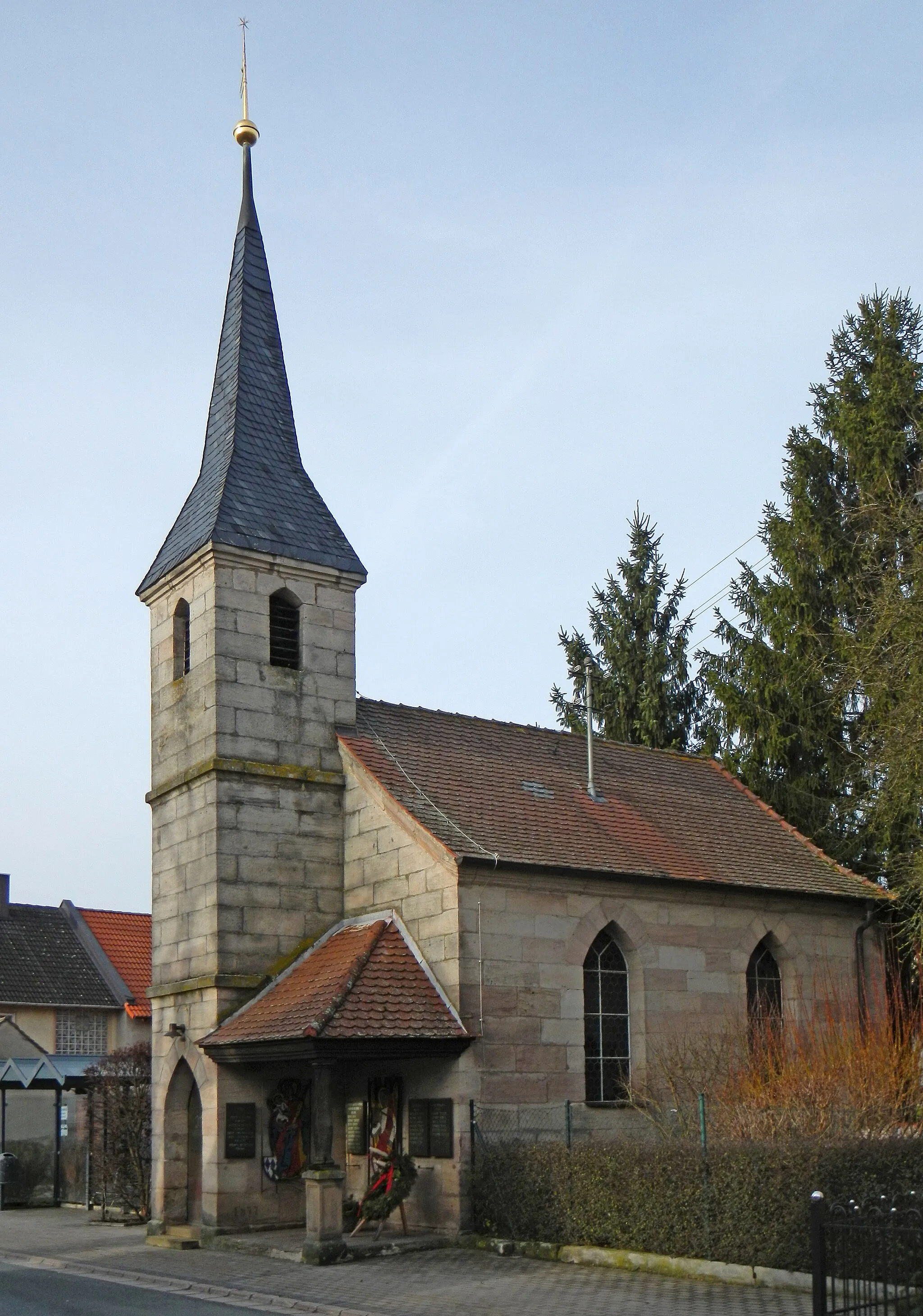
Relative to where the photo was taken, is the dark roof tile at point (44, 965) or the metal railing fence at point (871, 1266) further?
the dark roof tile at point (44, 965)

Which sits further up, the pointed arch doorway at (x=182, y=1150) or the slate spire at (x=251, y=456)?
the slate spire at (x=251, y=456)

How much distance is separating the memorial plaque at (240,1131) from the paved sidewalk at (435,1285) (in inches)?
50.3

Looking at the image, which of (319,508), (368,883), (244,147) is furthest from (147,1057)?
(244,147)

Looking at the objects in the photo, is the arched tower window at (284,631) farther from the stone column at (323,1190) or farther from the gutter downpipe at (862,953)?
the gutter downpipe at (862,953)

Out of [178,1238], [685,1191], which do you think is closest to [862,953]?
[685,1191]

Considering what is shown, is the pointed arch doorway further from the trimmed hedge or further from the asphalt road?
the trimmed hedge

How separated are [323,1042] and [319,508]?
959 cm

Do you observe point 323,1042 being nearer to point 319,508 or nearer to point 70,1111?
point 319,508

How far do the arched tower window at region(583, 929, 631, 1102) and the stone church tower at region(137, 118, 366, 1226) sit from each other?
3.93 m

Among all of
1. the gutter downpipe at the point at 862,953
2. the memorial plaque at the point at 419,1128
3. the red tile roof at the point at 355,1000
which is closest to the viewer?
the red tile roof at the point at 355,1000

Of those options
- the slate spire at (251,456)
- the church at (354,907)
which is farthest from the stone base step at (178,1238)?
the slate spire at (251,456)

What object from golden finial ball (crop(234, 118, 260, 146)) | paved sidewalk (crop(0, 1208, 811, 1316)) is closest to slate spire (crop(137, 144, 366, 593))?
golden finial ball (crop(234, 118, 260, 146))

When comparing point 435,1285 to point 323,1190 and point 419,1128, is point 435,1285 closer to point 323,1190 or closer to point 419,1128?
point 323,1190

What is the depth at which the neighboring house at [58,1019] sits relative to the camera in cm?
2759
